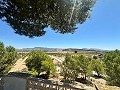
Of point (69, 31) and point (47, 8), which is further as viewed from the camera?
point (69, 31)

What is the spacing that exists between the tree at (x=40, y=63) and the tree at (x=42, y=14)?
25.5m

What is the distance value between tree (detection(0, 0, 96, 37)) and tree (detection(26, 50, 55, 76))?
25.5 m

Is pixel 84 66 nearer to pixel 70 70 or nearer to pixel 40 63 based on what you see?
pixel 70 70

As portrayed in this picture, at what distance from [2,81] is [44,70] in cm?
2911

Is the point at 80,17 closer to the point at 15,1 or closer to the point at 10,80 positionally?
the point at 15,1

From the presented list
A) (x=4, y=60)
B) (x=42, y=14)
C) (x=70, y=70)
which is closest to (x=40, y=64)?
(x=70, y=70)

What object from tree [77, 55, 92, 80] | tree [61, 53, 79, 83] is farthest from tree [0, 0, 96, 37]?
Answer: tree [77, 55, 92, 80]

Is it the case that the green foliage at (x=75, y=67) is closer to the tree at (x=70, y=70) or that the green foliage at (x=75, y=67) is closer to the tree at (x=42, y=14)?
the tree at (x=70, y=70)

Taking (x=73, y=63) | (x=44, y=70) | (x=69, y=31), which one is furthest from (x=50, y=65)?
(x=69, y=31)

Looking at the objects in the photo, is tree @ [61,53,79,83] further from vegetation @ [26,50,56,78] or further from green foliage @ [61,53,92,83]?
vegetation @ [26,50,56,78]

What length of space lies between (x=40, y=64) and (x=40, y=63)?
0.75 feet

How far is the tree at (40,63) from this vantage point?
36.3m

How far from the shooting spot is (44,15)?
1024cm

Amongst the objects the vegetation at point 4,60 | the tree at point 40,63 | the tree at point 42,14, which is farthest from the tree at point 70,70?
the tree at point 42,14
